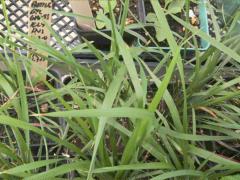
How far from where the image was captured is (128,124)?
0.67m

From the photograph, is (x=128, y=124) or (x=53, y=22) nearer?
(x=128, y=124)

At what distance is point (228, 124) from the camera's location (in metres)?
0.64

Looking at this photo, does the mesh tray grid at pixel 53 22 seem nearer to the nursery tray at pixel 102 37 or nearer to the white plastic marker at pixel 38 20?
the nursery tray at pixel 102 37

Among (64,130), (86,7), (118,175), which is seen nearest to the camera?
(118,175)

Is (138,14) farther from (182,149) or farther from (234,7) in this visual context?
(182,149)

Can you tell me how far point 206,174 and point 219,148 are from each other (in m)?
0.16

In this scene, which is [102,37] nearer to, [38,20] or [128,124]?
[38,20]

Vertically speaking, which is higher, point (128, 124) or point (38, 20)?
point (38, 20)

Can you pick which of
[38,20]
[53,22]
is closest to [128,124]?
[38,20]

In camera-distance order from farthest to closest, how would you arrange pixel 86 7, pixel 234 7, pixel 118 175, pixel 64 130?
pixel 234 7 < pixel 86 7 < pixel 64 130 < pixel 118 175

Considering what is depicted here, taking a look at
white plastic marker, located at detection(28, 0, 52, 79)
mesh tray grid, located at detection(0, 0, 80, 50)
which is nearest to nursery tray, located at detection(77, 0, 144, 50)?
mesh tray grid, located at detection(0, 0, 80, 50)

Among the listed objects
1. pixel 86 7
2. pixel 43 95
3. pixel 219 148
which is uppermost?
pixel 86 7

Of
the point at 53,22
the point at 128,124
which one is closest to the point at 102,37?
the point at 53,22

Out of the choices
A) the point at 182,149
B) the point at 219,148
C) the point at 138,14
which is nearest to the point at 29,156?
the point at 182,149
